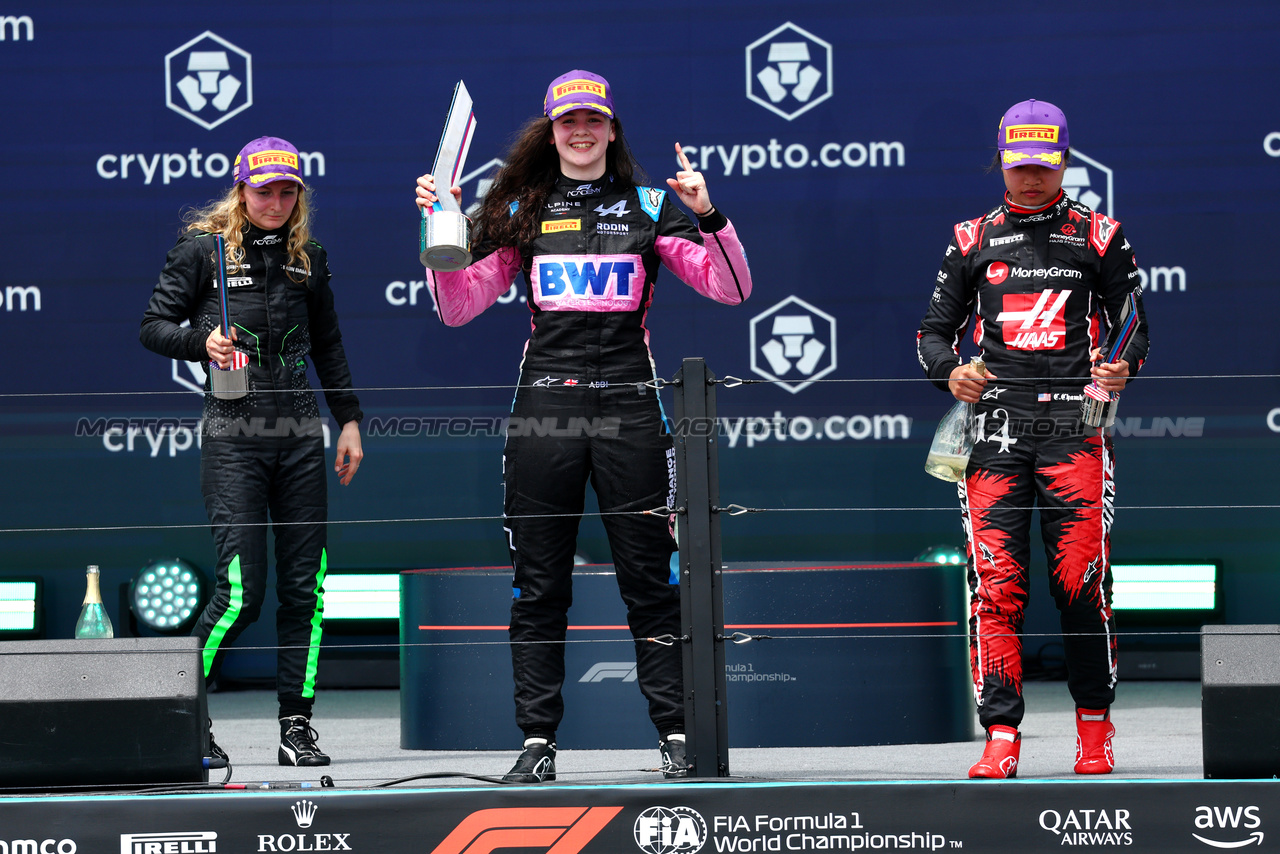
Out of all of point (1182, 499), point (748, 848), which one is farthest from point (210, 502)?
point (1182, 499)

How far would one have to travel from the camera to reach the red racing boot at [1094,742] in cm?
285

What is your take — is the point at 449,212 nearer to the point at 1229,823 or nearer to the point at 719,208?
the point at 1229,823

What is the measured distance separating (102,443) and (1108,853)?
335 cm

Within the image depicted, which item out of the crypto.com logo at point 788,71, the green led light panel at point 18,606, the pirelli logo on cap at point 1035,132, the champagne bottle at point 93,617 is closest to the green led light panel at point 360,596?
the champagne bottle at point 93,617

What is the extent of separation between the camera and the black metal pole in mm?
2523

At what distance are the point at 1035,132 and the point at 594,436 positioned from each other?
1029 mm

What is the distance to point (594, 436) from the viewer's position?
2715mm

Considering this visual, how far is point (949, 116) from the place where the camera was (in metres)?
4.51

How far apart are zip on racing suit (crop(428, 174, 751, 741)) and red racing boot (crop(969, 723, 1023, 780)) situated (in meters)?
0.54

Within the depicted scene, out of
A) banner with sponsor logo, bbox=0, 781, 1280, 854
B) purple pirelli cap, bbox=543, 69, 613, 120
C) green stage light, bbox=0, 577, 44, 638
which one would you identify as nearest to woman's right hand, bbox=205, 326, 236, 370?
purple pirelli cap, bbox=543, 69, 613, 120

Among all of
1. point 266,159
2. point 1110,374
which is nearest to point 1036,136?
point 1110,374

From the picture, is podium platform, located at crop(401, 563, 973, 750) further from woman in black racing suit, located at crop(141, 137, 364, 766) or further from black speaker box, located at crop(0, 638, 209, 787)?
black speaker box, located at crop(0, 638, 209, 787)

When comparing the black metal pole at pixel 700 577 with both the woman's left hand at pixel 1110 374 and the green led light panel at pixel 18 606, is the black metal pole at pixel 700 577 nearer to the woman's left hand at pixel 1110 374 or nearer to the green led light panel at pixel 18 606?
the woman's left hand at pixel 1110 374

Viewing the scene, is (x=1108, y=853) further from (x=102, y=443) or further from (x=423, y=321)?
(x=102, y=443)
